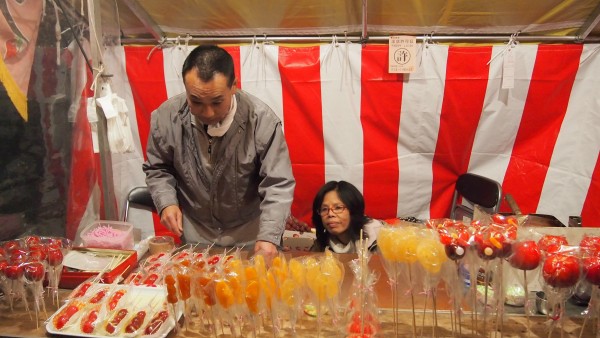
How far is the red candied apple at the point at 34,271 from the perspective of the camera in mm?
1693

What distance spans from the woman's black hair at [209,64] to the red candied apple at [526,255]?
1389 mm

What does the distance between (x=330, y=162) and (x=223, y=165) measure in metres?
1.26

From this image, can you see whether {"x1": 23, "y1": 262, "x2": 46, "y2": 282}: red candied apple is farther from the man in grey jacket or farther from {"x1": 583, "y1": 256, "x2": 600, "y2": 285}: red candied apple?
{"x1": 583, "y1": 256, "x2": 600, "y2": 285}: red candied apple

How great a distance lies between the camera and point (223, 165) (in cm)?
251

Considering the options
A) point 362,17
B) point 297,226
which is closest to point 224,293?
point 297,226

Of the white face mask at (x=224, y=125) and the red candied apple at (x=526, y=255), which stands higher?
the white face mask at (x=224, y=125)

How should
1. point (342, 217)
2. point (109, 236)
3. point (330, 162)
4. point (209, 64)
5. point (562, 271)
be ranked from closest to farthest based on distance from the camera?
1. point (562, 271)
2. point (209, 64)
3. point (109, 236)
4. point (342, 217)
5. point (330, 162)

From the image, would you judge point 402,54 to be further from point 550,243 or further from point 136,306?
point 136,306

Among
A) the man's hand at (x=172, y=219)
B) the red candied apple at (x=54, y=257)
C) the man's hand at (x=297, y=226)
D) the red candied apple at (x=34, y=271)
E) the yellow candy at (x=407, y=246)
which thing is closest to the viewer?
the yellow candy at (x=407, y=246)

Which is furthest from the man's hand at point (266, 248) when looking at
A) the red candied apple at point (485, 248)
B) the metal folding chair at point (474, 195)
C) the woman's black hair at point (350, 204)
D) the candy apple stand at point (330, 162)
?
the metal folding chair at point (474, 195)

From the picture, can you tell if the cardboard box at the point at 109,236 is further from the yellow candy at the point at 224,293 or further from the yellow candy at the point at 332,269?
the yellow candy at the point at 332,269

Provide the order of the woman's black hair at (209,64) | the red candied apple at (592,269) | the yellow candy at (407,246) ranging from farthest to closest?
the woman's black hair at (209,64) → the yellow candy at (407,246) → the red candied apple at (592,269)

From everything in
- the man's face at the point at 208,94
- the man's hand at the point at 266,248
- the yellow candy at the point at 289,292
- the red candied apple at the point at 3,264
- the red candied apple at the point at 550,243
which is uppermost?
the man's face at the point at 208,94

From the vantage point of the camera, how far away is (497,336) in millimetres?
1586
